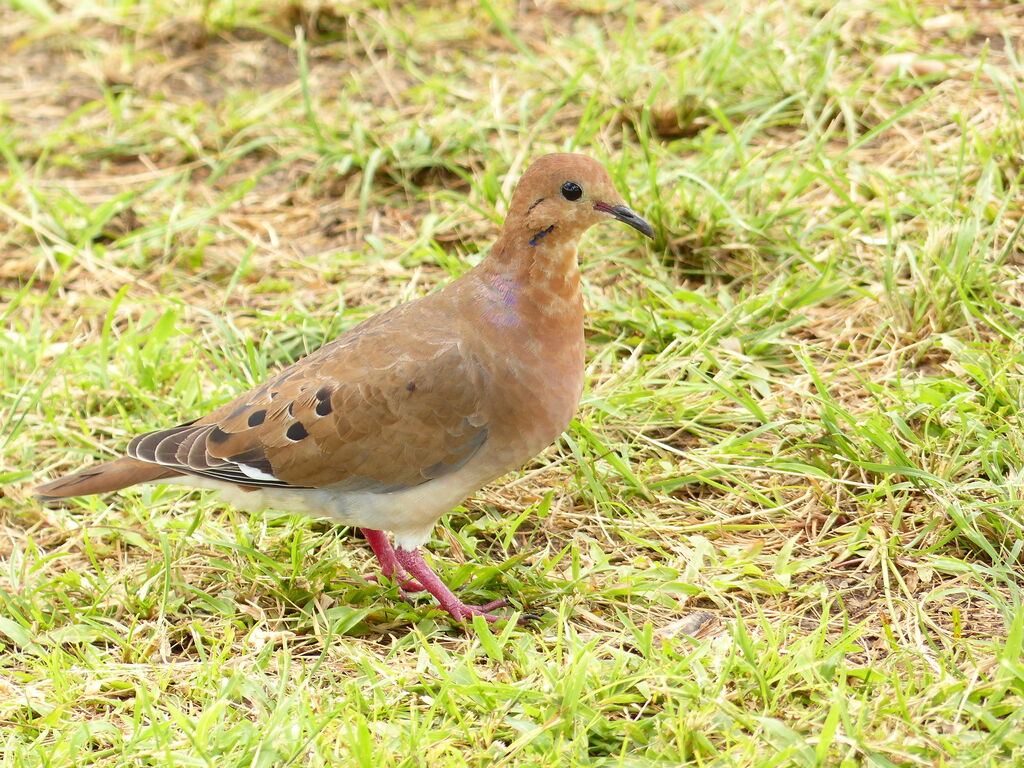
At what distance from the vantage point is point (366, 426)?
10.7 ft

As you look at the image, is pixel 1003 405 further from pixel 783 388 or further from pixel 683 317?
pixel 683 317

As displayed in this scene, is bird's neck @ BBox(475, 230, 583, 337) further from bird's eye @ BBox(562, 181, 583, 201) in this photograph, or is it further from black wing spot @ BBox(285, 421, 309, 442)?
black wing spot @ BBox(285, 421, 309, 442)

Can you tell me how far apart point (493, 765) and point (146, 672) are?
1.03 metres

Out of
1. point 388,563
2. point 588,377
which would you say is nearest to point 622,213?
point 588,377

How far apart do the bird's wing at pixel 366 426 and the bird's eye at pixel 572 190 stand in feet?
1.59

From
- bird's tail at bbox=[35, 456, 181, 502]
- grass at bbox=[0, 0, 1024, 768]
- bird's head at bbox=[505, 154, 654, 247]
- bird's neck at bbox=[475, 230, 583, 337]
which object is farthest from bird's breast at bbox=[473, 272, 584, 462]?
bird's tail at bbox=[35, 456, 181, 502]

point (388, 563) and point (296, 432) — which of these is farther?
point (388, 563)

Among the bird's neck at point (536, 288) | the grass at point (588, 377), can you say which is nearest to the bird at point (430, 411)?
the bird's neck at point (536, 288)

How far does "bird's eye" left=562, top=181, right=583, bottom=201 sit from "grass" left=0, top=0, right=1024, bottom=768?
29.9 inches

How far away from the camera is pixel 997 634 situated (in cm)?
295

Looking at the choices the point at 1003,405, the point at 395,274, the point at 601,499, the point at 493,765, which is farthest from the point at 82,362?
the point at 1003,405

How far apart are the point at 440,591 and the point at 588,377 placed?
1083mm

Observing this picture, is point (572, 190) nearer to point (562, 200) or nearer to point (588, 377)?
point (562, 200)

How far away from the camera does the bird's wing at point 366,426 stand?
10.6ft
